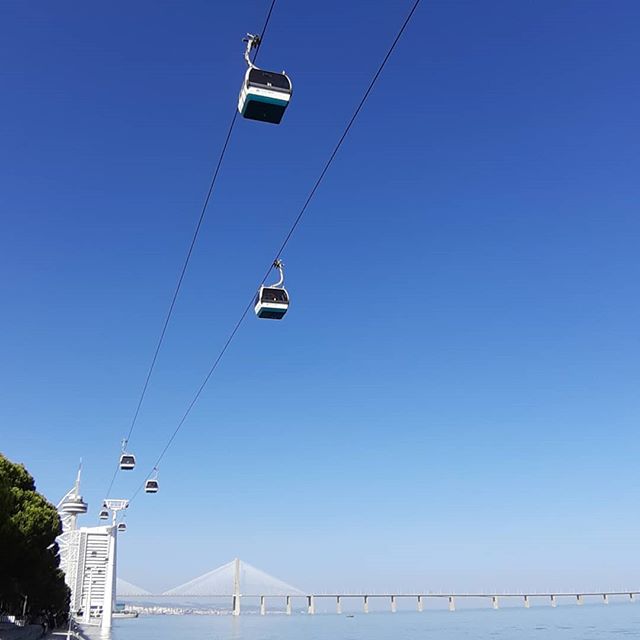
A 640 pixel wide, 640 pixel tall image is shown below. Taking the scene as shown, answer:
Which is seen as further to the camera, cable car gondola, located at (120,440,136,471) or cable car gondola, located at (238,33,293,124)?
cable car gondola, located at (120,440,136,471)

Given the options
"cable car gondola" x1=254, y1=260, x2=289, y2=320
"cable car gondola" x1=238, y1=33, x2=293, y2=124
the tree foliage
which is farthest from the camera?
the tree foliage

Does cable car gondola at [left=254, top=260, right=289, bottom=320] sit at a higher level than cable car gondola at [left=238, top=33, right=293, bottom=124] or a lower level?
lower

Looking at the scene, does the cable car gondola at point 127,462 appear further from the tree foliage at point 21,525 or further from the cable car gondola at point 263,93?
the cable car gondola at point 263,93

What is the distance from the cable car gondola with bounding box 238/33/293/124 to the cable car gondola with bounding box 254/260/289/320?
5.60 meters

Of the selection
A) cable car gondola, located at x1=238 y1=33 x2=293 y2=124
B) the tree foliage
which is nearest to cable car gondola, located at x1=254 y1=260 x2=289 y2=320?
cable car gondola, located at x1=238 y1=33 x2=293 y2=124

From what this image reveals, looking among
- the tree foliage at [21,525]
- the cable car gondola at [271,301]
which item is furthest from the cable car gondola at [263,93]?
the tree foliage at [21,525]

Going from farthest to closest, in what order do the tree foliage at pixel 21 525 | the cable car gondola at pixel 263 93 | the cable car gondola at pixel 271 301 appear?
1. the tree foliage at pixel 21 525
2. the cable car gondola at pixel 271 301
3. the cable car gondola at pixel 263 93

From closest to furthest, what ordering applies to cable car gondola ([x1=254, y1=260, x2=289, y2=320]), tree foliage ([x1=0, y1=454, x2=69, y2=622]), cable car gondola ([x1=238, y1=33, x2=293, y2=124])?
cable car gondola ([x1=238, y1=33, x2=293, y2=124]), cable car gondola ([x1=254, y1=260, x2=289, y2=320]), tree foliage ([x1=0, y1=454, x2=69, y2=622])

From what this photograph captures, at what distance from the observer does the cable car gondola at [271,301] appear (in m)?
16.0

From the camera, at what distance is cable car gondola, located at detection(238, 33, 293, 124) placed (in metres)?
10.8

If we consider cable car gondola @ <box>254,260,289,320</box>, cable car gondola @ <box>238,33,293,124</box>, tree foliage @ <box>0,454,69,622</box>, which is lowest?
tree foliage @ <box>0,454,69,622</box>

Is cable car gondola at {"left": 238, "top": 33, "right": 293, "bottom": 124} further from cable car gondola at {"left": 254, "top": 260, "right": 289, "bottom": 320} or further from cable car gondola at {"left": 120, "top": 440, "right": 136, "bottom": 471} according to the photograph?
cable car gondola at {"left": 120, "top": 440, "right": 136, "bottom": 471}

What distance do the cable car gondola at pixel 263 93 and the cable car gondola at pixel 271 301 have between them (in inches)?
220

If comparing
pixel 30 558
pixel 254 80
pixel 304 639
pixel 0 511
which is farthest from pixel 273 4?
pixel 304 639
